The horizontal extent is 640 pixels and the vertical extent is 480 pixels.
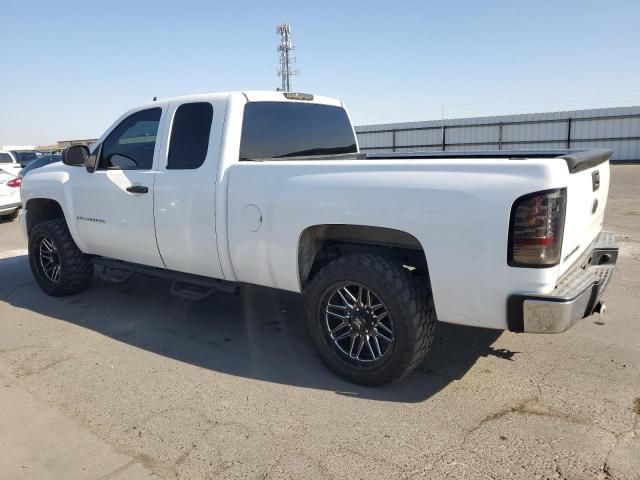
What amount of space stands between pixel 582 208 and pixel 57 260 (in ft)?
17.3

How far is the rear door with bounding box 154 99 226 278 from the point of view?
4.11 metres

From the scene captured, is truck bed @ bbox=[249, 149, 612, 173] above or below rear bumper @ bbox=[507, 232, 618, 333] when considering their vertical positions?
above

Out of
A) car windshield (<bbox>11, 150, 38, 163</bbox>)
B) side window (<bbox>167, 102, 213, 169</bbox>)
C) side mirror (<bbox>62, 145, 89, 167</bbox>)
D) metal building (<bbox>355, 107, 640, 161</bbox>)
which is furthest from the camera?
metal building (<bbox>355, 107, 640, 161</bbox>)

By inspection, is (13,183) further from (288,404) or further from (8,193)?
(288,404)

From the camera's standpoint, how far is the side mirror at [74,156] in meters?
5.03

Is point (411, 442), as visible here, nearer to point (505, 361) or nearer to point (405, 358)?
point (405, 358)

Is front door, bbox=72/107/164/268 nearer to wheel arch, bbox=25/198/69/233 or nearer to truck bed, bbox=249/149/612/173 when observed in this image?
wheel arch, bbox=25/198/69/233

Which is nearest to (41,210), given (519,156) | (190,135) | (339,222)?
(190,135)

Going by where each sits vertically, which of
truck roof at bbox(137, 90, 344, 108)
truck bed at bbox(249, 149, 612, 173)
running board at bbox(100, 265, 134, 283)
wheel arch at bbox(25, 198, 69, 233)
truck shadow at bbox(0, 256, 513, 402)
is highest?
truck roof at bbox(137, 90, 344, 108)

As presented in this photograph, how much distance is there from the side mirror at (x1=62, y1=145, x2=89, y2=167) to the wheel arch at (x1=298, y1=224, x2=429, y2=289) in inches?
109

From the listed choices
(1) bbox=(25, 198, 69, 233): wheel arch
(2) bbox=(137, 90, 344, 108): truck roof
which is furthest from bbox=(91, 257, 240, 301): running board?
(2) bbox=(137, 90, 344, 108): truck roof

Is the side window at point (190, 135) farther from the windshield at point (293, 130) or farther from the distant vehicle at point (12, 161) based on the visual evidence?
the distant vehicle at point (12, 161)

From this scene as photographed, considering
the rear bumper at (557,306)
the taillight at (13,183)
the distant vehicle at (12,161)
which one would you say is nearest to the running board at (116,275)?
the rear bumper at (557,306)

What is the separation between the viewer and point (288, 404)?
334 cm
